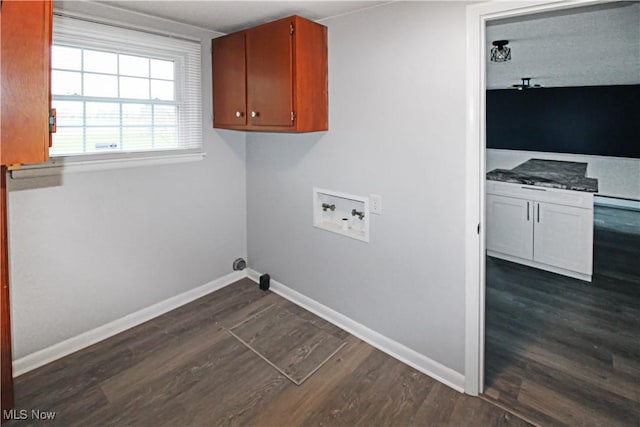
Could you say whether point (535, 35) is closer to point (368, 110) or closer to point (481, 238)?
point (368, 110)

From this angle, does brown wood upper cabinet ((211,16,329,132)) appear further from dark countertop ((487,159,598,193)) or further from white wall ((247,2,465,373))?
dark countertop ((487,159,598,193))

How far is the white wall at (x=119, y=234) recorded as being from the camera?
2312 mm

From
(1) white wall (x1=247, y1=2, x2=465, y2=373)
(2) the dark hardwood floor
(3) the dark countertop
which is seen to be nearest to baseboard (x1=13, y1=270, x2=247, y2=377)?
(1) white wall (x1=247, y1=2, x2=465, y2=373)

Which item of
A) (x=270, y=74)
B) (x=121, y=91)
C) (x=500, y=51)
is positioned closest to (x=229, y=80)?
(x=270, y=74)

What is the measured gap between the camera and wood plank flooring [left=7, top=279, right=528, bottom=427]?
196 centimetres

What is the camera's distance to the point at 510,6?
179cm

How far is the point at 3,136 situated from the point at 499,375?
267 cm

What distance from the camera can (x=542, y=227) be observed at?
3.80 meters

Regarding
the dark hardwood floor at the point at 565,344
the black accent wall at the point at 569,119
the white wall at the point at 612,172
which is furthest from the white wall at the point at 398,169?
the white wall at the point at 612,172

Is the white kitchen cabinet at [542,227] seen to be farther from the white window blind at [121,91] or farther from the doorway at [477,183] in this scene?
the white window blind at [121,91]

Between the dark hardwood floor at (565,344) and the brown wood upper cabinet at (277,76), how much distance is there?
6.62 feet

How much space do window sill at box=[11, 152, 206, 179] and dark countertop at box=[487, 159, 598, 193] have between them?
3.25m

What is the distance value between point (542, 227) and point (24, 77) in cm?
418

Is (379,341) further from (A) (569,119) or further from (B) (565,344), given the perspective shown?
(A) (569,119)
